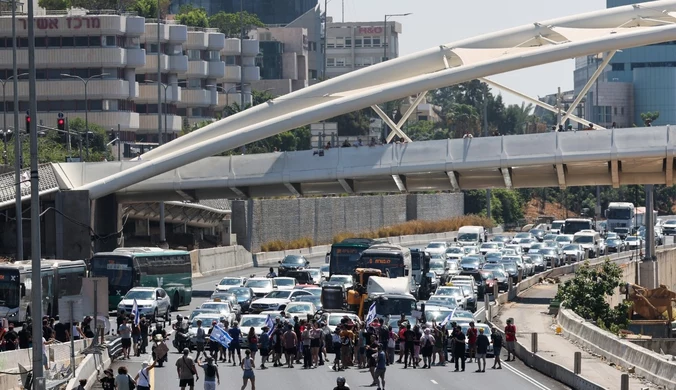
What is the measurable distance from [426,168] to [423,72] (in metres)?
8.73

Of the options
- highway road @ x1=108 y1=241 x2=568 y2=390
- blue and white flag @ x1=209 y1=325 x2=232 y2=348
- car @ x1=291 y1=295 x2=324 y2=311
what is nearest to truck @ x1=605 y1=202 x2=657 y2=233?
car @ x1=291 y1=295 x2=324 y2=311

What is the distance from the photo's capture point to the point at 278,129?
212ft

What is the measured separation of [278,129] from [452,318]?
21173 mm

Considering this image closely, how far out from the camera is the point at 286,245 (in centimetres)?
9812

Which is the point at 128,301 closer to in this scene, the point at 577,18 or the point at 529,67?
the point at 529,67

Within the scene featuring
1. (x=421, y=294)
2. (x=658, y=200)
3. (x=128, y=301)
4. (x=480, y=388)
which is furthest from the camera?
(x=658, y=200)

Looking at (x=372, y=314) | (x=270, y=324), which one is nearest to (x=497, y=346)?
(x=372, y=314)

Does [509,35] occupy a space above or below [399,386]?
above

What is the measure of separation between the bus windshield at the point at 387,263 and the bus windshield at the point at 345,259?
481 cm

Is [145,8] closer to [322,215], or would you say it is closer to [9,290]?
[322,215]

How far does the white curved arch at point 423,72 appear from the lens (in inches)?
2459

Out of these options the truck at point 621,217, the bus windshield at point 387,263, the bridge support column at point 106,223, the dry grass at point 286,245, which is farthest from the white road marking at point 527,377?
the truck at point 621,217

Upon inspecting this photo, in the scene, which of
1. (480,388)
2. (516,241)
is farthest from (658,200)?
(480,388)

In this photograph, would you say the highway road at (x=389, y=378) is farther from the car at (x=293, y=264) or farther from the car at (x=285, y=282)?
the car at (x=293, y=264)
